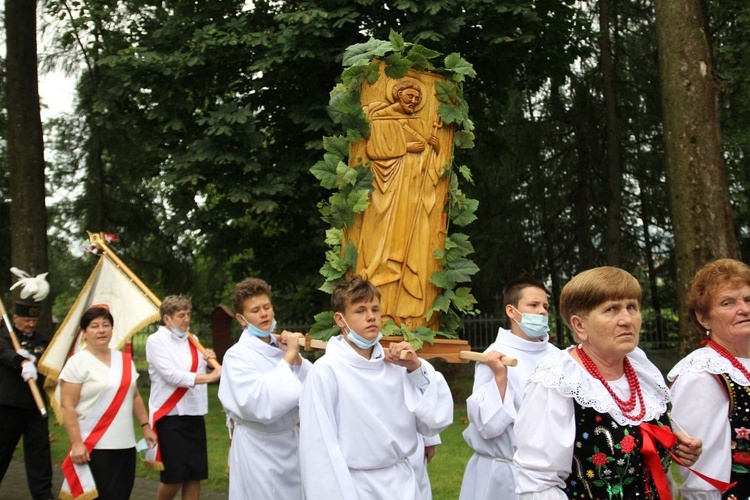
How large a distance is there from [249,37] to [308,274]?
4.50 metres

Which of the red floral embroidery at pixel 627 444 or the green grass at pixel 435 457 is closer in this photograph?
the red floral embroidery at pixel 627 444

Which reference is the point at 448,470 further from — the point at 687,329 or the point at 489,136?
the point at 489,136

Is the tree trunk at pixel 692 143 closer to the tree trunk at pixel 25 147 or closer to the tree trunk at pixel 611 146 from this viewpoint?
the tree trunk at pixel 611 146

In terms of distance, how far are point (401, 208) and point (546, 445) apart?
252 cm

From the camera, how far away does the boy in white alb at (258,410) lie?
586cm

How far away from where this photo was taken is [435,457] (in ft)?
35.2

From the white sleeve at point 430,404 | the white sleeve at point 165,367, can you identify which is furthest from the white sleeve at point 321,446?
the white sleeve at point 165,367

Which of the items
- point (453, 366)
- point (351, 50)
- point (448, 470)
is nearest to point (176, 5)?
point (453, 366)

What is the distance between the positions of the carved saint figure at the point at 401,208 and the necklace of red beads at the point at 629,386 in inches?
79.4

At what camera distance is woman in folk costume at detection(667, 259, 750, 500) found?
366cm

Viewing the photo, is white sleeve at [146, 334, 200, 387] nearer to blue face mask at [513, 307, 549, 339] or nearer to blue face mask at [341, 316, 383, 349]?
blue face mask at [341, 316, 383, 349]

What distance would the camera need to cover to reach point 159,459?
25.8ft

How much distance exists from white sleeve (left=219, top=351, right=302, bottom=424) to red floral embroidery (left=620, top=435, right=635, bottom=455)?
2585 millimetres

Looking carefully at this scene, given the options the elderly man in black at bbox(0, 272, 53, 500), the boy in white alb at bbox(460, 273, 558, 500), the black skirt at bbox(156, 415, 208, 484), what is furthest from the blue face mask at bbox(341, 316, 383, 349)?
the elderly man in black at bbox(0, 272, 53, 500)
